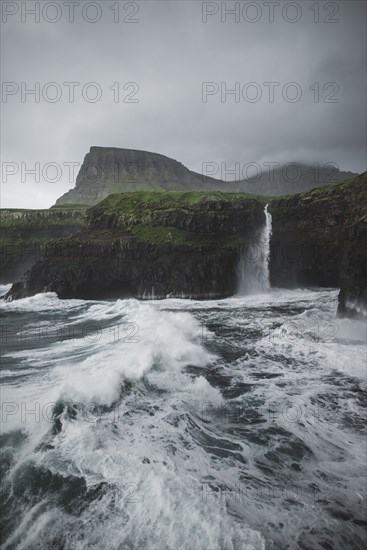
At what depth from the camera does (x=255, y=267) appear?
37.8 m

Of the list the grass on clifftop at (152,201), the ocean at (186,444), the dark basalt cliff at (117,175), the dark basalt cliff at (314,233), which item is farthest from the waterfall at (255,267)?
the dark basalt cliff at (117,175)

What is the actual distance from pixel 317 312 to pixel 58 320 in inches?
815

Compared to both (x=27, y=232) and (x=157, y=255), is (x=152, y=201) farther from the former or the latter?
(x=27, y=232)

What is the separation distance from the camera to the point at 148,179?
186m

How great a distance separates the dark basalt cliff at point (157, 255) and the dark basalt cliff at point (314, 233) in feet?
11.8

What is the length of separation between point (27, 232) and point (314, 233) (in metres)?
68.8

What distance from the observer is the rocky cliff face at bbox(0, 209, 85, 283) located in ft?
229

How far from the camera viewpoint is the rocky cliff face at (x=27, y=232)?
229 ft

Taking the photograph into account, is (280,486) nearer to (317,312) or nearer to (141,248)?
(317,312)

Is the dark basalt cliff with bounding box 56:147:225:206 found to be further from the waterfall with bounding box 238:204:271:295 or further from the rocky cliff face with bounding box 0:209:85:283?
the waterfall with bounding box 238:204:271:295

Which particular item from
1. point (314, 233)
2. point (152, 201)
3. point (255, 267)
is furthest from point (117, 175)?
point (314, 233)

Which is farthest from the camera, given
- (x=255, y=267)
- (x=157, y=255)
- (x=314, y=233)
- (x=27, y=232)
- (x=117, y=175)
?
(x=117, y=175)

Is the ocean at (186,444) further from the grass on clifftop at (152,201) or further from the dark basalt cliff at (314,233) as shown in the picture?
the grass on clifftop at (152,201)

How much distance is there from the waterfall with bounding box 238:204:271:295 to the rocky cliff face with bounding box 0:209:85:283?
50.9 meters
